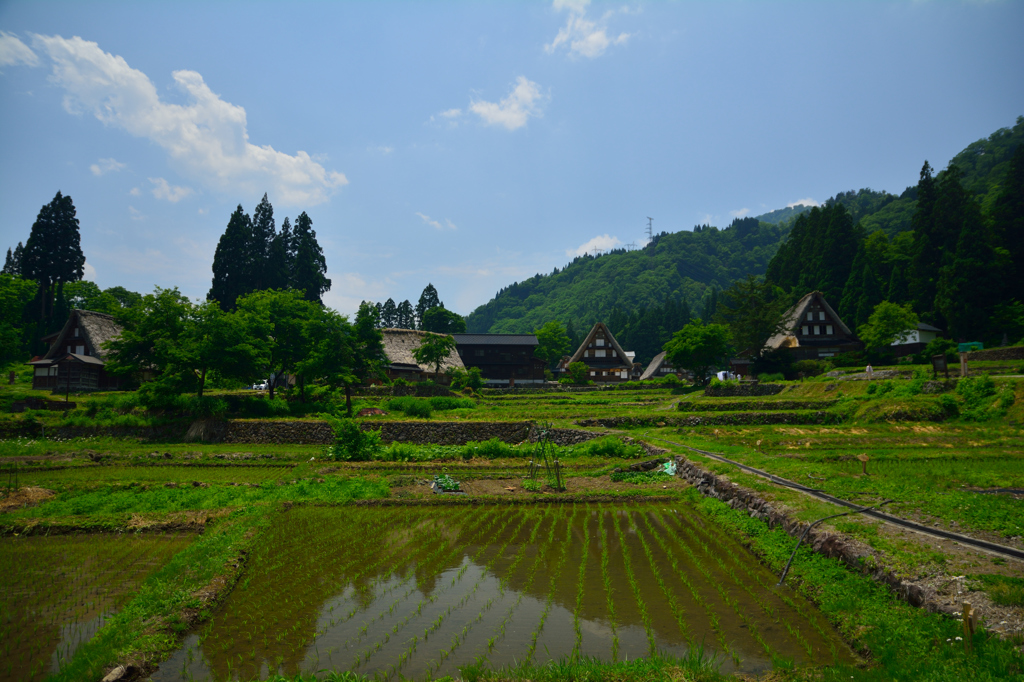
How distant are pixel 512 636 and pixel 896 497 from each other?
8.27 meters

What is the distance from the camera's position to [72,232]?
4947 centimetres

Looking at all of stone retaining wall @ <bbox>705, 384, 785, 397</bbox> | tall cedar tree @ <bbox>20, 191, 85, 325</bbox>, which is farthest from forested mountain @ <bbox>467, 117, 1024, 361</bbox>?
tall cedar tree @ <bbox>20, 191, 85, 325</bbox>

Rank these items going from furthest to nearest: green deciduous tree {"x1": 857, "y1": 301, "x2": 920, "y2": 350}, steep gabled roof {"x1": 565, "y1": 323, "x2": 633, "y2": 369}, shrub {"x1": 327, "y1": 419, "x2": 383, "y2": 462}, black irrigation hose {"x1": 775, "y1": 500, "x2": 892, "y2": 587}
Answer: steep gabled roof {"x1": 565, "y1": 323, "x2": 633, "y2": 369} → green deciduous tree {"x1": 857, "y1": 301, "x2": 920, "y2": 350} → shrub {"x1": 327, "y1": 419, "x2": 383, "y2": 462} → black irrigation hose {"x1": 775, "y1": 500, "x2": 892, "y2": 587}

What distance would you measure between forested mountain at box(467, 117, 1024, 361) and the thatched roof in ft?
139

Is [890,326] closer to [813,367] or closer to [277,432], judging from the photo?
[813,367]

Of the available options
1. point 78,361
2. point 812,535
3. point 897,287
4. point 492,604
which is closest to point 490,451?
point 492,604

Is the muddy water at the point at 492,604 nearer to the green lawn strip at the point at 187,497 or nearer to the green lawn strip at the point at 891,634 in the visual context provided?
the green lawn strip at the point at 891,634

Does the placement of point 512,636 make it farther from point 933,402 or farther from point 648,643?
point 933,402

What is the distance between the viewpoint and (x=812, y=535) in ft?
27.4

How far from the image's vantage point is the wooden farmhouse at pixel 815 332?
48812 mm

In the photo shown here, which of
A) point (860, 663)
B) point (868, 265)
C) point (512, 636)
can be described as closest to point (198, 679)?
point (512, 636)

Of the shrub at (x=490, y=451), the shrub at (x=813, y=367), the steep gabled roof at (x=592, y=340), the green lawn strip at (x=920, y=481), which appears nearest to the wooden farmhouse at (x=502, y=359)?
the steep gabled roof at (x=592, y=340)

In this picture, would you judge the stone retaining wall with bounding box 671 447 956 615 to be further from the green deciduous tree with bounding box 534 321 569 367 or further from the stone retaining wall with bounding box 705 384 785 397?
the green deciduous tree with bounding box 534 321 569 367

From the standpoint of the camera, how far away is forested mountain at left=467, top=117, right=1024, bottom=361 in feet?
162
